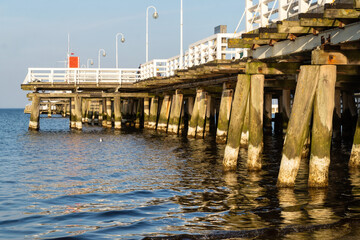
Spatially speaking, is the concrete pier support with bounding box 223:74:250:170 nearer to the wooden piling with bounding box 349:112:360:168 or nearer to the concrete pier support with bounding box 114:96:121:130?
the wooden piling with bounding box 349:112:360:168

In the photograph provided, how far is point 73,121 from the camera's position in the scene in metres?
47.2

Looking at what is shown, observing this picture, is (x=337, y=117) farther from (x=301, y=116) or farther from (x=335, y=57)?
(x=301, y=116)

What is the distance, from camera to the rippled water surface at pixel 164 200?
10102mm

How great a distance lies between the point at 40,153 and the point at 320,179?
16.6 m

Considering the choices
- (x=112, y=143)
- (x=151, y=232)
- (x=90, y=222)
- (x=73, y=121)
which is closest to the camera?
(x=151, y=232)

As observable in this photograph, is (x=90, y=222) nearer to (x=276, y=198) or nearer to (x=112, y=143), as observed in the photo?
(x=276, y=198)

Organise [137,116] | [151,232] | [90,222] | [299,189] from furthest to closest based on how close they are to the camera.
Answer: [137,116], [299,189], [90,222], [151,232]

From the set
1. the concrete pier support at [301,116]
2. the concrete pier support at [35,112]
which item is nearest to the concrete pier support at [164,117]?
the concrete pier support at [35,112]

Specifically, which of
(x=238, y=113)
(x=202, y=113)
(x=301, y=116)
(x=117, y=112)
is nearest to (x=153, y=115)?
(x=117, y=112)

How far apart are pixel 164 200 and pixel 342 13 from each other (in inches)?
212

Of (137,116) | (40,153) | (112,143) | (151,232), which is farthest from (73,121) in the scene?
(151,232)

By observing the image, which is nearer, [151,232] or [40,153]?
[151,232]

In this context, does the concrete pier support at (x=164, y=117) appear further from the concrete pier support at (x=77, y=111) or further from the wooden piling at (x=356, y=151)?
the wooden piling at (x=356, y=151)

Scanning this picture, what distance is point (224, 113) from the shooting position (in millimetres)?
24703
